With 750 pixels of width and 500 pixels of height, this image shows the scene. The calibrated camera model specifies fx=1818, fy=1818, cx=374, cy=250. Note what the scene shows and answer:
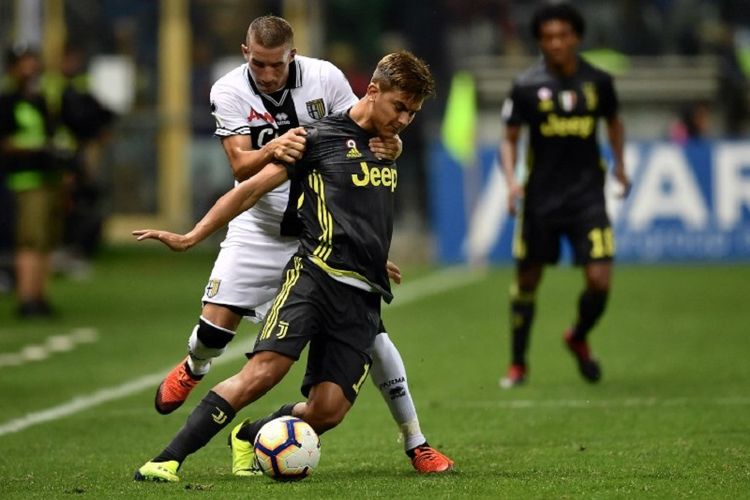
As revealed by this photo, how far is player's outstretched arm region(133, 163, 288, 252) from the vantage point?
696 centimetres

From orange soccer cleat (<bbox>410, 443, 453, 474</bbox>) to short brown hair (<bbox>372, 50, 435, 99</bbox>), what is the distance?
1.51 m

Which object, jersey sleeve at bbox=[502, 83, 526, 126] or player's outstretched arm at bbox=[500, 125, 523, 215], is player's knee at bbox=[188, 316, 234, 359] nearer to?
player's outstretched arm at bbox=[500, 125, 523, 215]

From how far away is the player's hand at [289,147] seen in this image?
7.18m

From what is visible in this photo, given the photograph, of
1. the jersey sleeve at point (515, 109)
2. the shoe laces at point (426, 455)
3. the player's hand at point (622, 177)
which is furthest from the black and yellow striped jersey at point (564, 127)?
the shoe laces at point (426, 455)

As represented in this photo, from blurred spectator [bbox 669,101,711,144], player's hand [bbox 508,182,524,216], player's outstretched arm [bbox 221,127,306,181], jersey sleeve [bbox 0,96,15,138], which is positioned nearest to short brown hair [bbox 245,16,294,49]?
player's outstretched arm [bbox 221,127,306,181]

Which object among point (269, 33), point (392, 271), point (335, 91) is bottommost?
point (392, 271)

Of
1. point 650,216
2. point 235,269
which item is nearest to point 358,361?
point 235,269

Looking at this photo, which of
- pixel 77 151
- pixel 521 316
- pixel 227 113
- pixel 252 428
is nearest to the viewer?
pixel 252 428

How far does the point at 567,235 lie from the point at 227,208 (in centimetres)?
440

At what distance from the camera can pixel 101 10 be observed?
97.7 feet

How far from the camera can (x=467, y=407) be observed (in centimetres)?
1011

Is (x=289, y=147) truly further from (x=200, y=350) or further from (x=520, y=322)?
(x=520, y=322)

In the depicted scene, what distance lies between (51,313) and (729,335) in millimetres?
6257

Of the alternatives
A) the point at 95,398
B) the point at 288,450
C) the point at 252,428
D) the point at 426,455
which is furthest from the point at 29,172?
the point at 288,450
